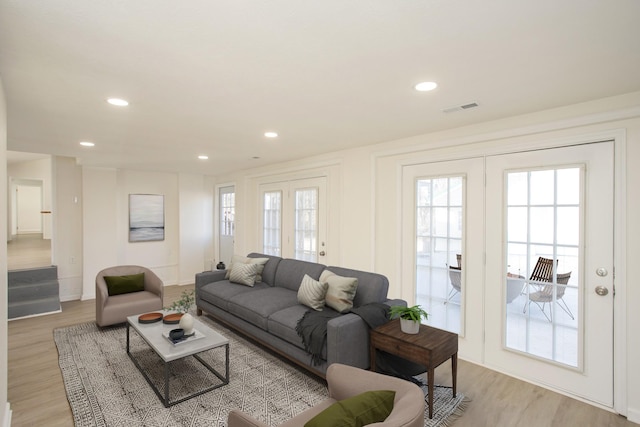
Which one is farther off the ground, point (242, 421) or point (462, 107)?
point (462, 107)

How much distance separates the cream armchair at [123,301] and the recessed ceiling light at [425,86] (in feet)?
12.7

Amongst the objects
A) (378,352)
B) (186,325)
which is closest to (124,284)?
(186,325)

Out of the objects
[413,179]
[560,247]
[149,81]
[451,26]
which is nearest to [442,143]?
[413,179]

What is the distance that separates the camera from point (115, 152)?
4.50 metres

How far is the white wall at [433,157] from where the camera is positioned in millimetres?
2379

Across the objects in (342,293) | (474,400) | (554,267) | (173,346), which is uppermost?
(554,267)

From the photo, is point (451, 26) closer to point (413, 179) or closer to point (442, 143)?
point (442, 143)

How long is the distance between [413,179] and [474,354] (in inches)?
75.9

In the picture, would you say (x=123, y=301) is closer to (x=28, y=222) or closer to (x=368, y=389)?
(x=368, y=389)

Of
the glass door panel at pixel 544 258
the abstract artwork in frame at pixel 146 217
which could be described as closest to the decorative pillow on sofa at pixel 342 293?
the glass door panel at pixel 544 258

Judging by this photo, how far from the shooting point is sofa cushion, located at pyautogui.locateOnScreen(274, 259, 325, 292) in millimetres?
3847

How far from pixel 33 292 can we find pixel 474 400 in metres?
5.97

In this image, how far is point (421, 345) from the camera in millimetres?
2322

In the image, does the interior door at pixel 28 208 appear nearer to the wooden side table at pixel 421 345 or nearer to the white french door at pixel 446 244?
the white french door at pixel 446 244
